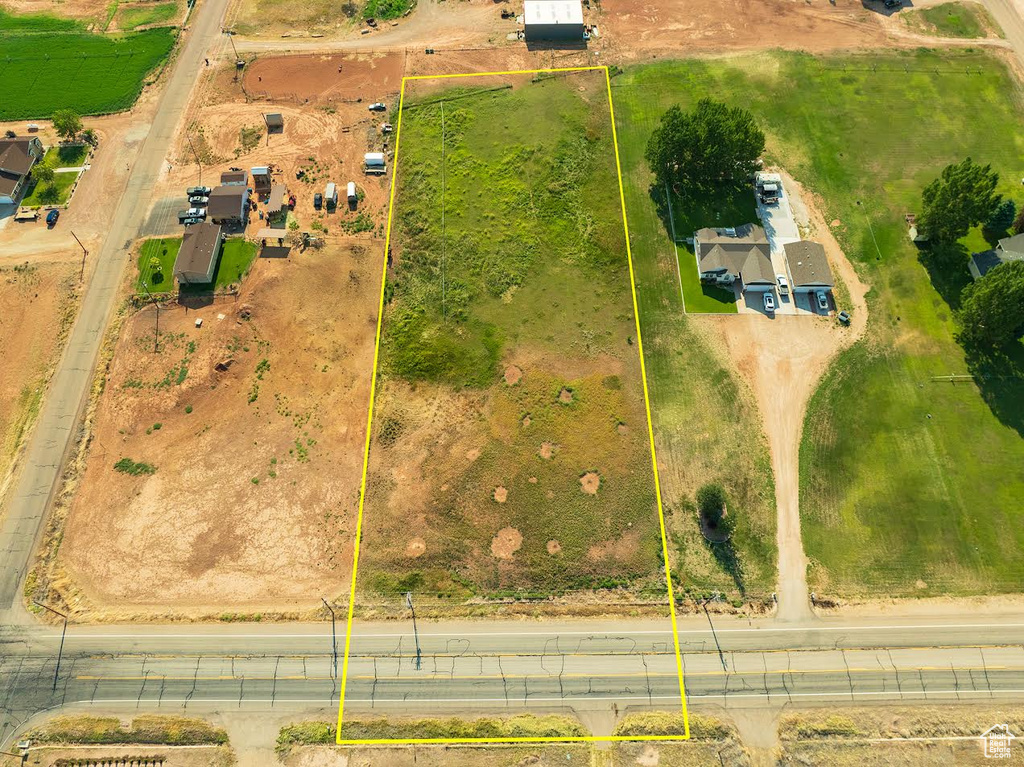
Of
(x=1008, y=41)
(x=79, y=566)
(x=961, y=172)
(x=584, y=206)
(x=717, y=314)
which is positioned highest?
(x=1008, y=41)

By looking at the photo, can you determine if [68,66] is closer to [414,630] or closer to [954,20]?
[414,630]

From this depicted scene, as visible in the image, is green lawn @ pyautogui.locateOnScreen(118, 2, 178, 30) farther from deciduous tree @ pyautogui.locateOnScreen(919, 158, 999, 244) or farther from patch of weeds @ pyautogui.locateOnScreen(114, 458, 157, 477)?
deciduous tree @ pyautogui.locateOnScreen(919, 158, 999, 244)

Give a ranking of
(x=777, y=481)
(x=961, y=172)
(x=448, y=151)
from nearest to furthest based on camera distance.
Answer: (x=777, y=481), (x=961, y=172), (x=448, y=151)

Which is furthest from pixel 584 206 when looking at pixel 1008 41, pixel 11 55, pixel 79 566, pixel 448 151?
pixel 11 55

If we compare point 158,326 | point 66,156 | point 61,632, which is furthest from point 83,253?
point 61,632

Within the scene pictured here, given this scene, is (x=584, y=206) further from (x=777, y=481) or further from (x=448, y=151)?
(x=777, y=481)

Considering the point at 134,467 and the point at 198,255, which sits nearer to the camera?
the point at 134,467

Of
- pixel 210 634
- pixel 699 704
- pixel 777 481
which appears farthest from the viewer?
pixel 777 481
